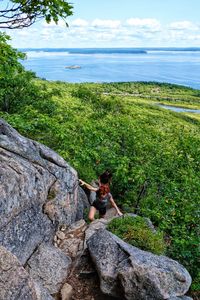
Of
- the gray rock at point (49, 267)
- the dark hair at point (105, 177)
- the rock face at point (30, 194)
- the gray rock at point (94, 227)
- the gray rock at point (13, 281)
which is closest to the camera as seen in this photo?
the gray rock at point (13, 281)

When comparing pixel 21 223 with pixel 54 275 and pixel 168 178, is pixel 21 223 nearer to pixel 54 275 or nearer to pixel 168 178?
pixel 54 275

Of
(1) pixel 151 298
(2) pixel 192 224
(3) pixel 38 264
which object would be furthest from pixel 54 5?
(2) pixel 192 224

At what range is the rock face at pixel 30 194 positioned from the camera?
37.0 ft

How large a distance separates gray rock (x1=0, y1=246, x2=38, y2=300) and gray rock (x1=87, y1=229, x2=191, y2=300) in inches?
166

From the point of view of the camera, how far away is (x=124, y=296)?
12188mm

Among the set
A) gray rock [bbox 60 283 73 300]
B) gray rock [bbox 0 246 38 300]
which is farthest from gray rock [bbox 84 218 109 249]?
gray rock [bbox 0 246 38 300]

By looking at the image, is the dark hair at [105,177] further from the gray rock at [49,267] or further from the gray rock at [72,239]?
the gray rock at [49,267]

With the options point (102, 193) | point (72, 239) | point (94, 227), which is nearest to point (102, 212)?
point (102, 193)

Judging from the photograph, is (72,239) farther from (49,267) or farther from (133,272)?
(133,272)

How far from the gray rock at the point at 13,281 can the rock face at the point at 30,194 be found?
2299 mm

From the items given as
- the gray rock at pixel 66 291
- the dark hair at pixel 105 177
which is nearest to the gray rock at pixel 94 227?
the dark hair at pixel 105 177

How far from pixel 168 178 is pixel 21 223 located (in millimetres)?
13270

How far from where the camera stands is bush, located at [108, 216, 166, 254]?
14430 millimetres

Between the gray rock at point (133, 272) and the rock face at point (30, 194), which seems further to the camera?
the gray rock at point (133, 272)
